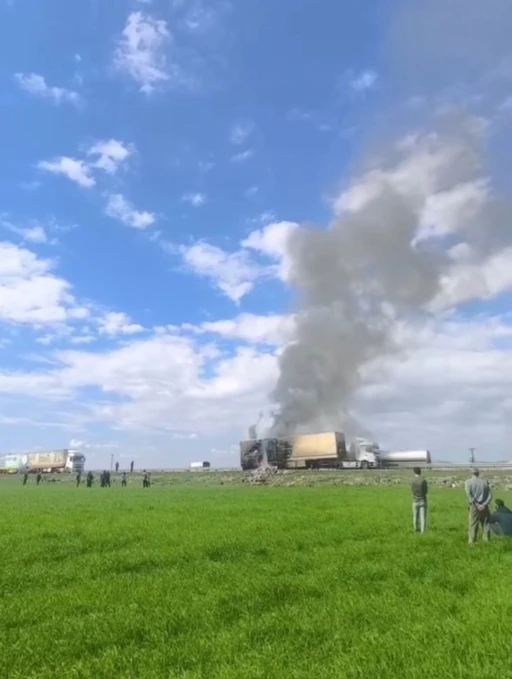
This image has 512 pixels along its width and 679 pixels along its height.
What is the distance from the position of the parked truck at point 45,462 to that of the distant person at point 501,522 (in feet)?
403

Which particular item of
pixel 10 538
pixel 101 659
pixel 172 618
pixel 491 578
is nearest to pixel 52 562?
pixel 10 538

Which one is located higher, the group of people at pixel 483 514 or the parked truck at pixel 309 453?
the parked truck at pixel 309 453

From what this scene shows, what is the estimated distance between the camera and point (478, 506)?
63.5 ft

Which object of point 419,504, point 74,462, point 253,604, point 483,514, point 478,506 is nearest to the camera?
point 253,604

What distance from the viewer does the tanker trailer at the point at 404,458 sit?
12950 cm

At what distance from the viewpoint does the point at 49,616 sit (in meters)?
10.9

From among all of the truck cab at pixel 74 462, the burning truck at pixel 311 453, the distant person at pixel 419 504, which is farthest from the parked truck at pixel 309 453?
the distant person at pixel 419 504

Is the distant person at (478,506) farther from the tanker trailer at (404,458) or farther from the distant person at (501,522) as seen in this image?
the tanker trailer at (404,458)

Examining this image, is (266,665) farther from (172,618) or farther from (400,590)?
(400,590)

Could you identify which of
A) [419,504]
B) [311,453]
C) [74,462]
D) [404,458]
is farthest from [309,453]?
[419,504]

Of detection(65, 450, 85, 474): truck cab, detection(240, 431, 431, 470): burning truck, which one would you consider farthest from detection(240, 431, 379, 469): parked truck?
detection(65, 450, 85, 474): truck cab

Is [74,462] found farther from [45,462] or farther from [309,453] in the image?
[309,453]

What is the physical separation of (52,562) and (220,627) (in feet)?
27.3

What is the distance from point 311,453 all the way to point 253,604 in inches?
4096
